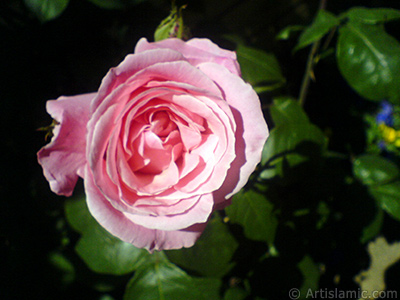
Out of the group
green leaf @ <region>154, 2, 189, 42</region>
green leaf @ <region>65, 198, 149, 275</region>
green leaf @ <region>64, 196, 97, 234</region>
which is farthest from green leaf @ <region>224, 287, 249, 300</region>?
green leaf @ <region>154, 2, 189, 42</region>

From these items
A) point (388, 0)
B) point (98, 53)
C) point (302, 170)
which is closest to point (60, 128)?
point (98, 53)

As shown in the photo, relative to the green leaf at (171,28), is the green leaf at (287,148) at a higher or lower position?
lower

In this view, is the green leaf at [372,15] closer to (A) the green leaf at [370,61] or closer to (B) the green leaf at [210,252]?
(A) the green leaf at [370,61]

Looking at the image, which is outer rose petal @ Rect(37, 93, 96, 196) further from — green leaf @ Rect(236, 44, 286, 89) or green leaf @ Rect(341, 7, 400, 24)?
green leaf @ Rect(341, 7, 400, 24)

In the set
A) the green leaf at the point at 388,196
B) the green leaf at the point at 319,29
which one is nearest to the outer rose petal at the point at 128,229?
the green leaf at the point at 319,29

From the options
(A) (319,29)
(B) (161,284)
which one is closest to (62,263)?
(B) (161,284)

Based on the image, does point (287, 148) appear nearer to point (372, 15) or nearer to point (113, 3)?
point (372, 15)
